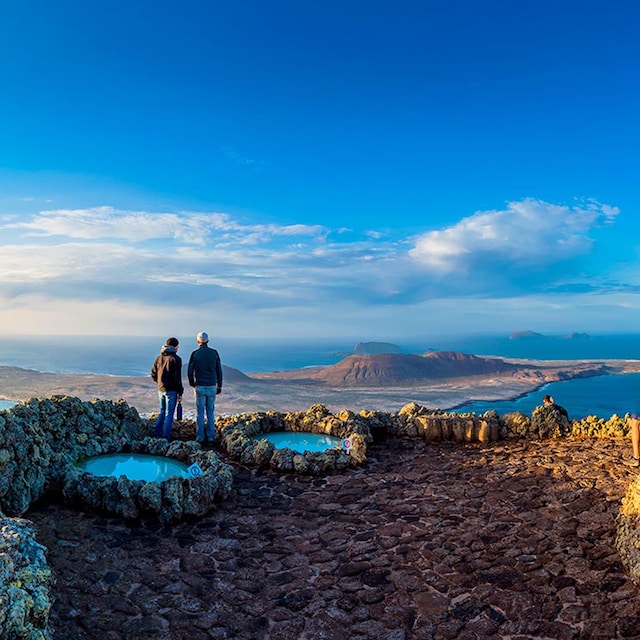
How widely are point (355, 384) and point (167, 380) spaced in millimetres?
77177

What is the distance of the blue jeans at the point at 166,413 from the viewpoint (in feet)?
37.3

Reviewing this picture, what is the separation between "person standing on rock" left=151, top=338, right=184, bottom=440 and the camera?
1122cm

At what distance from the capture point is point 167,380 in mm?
11227

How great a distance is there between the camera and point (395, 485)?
923 cm

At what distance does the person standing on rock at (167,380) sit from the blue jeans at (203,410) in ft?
1.66

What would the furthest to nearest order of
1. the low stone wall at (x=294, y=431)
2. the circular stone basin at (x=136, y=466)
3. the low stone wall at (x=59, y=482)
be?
the low stone wall at (x=294, y=431) < the circular stone basin at (x=136, y=466) < the low stone wall at (x=59, y=482)

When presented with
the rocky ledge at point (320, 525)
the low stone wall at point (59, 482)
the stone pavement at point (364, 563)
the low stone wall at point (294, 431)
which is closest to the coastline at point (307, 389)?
the low stone wall at point (294, 431)

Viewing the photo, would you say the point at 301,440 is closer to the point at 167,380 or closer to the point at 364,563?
the point at 167,380

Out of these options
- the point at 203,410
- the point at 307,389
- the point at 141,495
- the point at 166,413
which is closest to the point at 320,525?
the point at 141,495

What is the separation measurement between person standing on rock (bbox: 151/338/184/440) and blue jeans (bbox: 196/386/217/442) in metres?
0.51

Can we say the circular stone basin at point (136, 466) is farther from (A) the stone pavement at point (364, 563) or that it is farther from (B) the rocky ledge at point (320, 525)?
(A) the stone pavement at point (364, 563)

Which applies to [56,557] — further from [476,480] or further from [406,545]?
[476,480]

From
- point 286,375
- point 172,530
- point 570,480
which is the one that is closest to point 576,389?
point 286,375

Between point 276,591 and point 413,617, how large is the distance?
153cm
